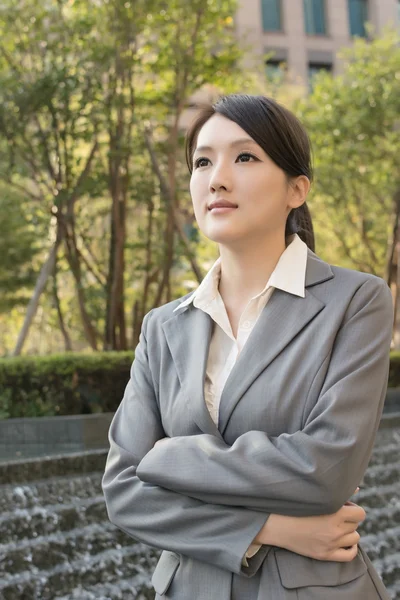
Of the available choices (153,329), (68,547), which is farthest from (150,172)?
(153,329)

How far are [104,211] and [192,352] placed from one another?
10225 mm

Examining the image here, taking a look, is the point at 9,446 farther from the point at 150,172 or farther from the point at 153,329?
the point at 153,329

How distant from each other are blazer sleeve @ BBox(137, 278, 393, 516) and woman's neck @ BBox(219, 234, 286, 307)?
0.24 metres

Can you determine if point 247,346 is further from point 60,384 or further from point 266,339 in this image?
point 60,384

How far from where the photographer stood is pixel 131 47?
10312 millimetres

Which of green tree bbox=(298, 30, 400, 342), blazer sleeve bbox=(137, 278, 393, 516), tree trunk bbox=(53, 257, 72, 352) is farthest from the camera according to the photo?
green tree bbox=(298, 30, 400, 342)

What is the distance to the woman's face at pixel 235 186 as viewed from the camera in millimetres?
1661

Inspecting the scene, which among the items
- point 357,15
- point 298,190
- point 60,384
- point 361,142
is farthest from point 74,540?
point 357,15

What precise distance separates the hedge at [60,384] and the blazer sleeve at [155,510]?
655cm

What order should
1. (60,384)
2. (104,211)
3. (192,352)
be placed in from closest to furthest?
(192,352) → (60,384) → (104,211)

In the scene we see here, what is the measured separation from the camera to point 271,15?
2530 cm

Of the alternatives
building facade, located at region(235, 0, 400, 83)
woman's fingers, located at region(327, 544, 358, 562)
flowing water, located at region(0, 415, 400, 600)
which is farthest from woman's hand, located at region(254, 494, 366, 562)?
building facade, located at region(235, 0, 400, 83)

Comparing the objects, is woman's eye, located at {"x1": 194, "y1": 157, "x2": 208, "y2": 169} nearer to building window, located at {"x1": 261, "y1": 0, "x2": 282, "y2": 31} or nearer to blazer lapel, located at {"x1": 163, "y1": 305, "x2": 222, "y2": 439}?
blazer lapel, located at {"x1": 163, "y1": 305, "x2": 222, "y2": 439}

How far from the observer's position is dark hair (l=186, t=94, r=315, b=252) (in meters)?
1.67
